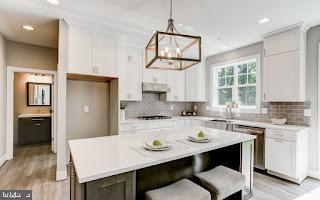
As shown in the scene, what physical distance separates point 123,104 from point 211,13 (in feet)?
8.98

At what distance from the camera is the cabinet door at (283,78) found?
2980 millimetres

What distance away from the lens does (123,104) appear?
423 centimetres

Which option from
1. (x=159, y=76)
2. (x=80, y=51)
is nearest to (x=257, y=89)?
(x=159, y=76)

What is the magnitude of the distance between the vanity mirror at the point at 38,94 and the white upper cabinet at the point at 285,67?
624cm

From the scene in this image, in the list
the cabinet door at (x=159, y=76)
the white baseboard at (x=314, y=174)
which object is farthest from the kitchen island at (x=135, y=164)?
the cabinet door at (x=159, y=76)

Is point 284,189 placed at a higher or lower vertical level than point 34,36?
lower

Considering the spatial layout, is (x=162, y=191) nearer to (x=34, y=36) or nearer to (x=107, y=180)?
(x=107, y=180)

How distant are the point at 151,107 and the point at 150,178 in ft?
10.00

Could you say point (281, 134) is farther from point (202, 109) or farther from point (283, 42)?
point (202, 109)

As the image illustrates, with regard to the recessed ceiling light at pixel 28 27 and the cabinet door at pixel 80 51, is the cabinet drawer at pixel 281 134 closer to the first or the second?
the cabinet door at pixel 80 51

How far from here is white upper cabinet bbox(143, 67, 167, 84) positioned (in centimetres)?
418

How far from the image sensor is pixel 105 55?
3244mm

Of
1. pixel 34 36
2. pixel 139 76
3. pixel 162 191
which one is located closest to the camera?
pixel 162 191

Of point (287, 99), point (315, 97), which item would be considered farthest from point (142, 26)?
point (315, 97)
